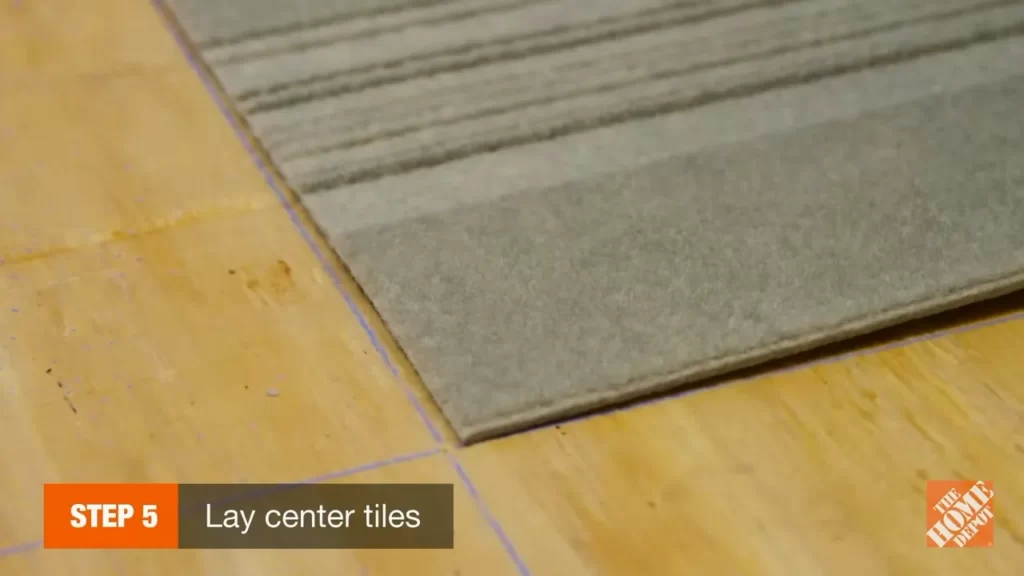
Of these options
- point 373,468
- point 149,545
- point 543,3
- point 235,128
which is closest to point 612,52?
point 543,3

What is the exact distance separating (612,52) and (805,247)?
1.63 feet

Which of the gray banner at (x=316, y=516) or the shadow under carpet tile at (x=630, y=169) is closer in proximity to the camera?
the gray banner at (x=316, y=516)

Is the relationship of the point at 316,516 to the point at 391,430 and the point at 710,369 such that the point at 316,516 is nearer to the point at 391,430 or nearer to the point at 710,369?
the point at 391,430

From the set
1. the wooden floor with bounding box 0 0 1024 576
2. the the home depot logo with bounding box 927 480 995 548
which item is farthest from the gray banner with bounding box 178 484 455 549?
the the home depot logo with bounding box 927 480 995 548

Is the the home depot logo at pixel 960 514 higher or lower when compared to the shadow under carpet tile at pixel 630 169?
lower

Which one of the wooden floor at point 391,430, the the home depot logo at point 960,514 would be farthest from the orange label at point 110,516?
the the home depot logo at point 960,514

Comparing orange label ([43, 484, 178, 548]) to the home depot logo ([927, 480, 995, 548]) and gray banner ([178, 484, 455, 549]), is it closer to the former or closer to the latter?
gray banner ([178, 484, 455, 549])

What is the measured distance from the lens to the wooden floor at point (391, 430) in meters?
0.88

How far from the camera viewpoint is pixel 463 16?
1589 mm

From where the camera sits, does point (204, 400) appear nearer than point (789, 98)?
Yes

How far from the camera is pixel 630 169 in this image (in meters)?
1.27

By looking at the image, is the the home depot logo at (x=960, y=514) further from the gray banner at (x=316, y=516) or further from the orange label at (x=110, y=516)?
the orange label at (x=110, y=516)

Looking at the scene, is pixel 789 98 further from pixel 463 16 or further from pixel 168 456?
pixel 168 456

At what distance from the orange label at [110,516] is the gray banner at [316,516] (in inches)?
0.5
